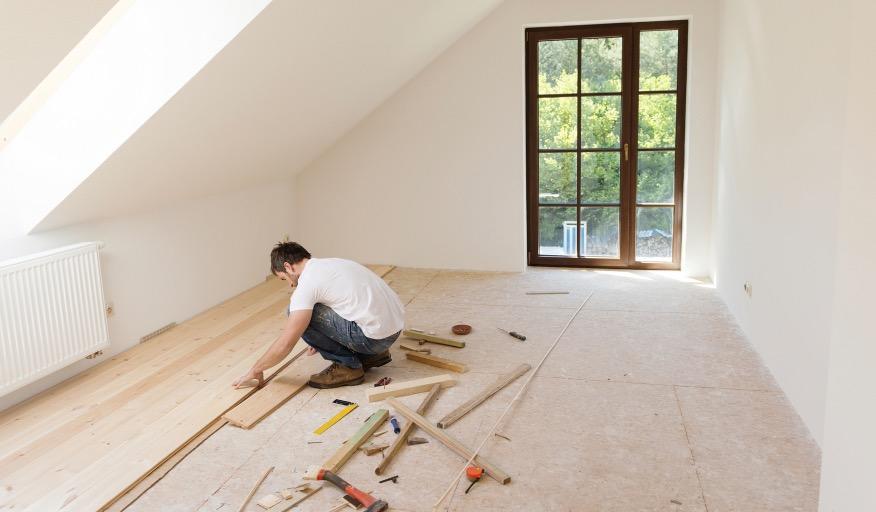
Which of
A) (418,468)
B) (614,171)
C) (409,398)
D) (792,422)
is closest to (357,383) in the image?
(409,398)

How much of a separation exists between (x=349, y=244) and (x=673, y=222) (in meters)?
2.95

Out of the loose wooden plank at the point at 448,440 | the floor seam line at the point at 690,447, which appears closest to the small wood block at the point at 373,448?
the loose wooden plank at the point at 448,440

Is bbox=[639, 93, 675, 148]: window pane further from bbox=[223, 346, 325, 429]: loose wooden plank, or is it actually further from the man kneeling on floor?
bbox=[223, 346, 325, 429]: loose wooden plank

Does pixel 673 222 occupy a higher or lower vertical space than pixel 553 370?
higher

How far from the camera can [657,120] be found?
607cm

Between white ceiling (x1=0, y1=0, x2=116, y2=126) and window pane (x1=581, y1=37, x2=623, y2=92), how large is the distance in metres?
4.37

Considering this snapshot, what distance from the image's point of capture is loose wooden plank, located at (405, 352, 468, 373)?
13.2ft

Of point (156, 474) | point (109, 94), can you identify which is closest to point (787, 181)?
point (156, 474)

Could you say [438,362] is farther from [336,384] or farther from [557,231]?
[557,231]

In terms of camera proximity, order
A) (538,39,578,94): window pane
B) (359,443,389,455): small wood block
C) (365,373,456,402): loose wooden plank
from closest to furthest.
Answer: (359,443,389,455): small wood block < (365,373,456,402): loose wooden plank < (538,39,578,94): window pane

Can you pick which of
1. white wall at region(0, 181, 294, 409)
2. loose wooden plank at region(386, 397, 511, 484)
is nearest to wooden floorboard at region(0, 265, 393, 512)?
white wall at region(0, 181, 294, 409)

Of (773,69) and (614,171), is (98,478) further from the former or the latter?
(614,171)

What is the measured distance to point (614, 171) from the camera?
20.3 ft

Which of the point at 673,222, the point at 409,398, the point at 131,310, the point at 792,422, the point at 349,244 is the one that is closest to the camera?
the point at 792,422
